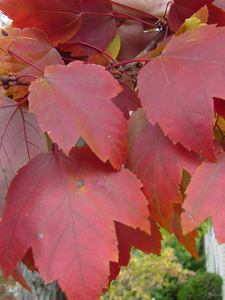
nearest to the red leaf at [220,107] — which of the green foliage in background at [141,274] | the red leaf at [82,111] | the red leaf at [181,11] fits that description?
the red leaf at [82,111]

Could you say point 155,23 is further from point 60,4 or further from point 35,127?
point 35,127

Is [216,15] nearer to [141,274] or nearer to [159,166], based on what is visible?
[159,166]

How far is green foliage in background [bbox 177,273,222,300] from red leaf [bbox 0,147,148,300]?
4.68 meters

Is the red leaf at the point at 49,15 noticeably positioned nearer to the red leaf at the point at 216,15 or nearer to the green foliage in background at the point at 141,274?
the red leaf at the point at 216,15

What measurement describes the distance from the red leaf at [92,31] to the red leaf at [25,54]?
8 centimetres

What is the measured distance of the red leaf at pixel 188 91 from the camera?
39 centimetres

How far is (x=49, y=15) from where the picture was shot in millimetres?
605

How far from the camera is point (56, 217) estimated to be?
1.33 ft

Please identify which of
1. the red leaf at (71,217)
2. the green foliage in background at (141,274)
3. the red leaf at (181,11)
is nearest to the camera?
the red leaf at (71,217)

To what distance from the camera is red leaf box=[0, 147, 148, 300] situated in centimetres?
38

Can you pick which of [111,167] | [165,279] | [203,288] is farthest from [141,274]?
[111,167]

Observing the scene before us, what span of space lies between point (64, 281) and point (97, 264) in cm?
4

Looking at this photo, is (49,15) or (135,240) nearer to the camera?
(135,240)

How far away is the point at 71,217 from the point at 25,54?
30 cm
